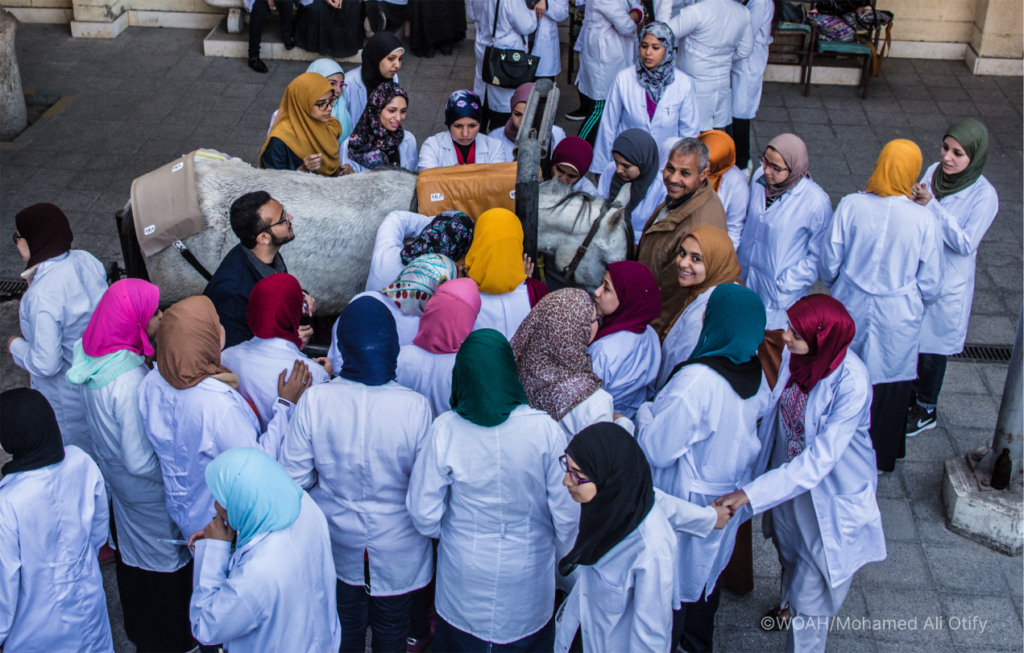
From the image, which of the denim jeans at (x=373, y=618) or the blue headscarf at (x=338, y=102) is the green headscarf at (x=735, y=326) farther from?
the blue headscarf at (x=338, y=102)

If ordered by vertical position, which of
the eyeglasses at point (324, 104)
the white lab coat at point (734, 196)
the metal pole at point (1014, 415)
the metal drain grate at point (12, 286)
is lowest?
the metal drain grate at point (12, 286)

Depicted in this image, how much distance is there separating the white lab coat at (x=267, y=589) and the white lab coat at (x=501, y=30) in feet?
15.7

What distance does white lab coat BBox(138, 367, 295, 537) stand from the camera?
10.6 ft

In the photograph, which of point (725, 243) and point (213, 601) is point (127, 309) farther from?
point (725, 243)

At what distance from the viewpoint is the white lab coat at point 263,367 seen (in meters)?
3.52

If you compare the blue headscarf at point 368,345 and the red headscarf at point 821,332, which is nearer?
the blue headscarf at point 368,345

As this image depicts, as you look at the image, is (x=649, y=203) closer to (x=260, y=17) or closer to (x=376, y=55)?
(x=376, y=55)

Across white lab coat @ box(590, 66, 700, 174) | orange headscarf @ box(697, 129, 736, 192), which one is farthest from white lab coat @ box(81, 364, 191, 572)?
white lab coat @ box(590, 66, 700, 174)

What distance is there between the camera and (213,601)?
2.67 metres

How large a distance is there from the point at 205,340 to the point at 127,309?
0.41 metres

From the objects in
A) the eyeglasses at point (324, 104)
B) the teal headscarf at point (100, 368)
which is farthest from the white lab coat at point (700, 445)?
the eyeglasses at point (324, 104)

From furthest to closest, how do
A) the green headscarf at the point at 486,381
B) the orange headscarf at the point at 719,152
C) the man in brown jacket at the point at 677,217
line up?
the orange headscarf at the point at 719,152, the man in brown jacket at the point at 677,217, the green headscarf at the point at 486,381

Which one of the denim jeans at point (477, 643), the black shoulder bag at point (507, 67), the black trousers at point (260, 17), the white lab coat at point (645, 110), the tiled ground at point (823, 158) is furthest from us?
the black trousers at point (260, 17)

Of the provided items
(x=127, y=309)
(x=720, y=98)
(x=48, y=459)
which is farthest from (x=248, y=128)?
(x=48, y=459)
